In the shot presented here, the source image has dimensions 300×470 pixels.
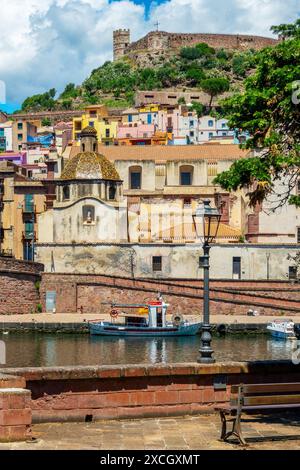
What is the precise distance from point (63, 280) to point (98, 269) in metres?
4.15

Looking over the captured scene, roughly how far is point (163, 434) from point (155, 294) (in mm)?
40860

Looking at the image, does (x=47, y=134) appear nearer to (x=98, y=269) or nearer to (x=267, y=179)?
(x=98, y=269)

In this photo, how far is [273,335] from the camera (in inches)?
1799

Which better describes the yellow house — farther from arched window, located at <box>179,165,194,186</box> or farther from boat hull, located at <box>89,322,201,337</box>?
boat hull, located at <box>89,322,201,337</box>

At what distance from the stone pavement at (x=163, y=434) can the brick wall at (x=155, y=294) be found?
3899 cm

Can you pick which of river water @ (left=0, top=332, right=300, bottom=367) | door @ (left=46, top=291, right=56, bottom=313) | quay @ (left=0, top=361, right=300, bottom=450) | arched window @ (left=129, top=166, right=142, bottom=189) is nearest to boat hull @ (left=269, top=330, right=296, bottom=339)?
river water @ (left=0, top=332, right=300, bottom=367)

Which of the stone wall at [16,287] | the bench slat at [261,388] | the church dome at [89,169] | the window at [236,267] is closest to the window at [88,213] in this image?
the church dome at [89,169]

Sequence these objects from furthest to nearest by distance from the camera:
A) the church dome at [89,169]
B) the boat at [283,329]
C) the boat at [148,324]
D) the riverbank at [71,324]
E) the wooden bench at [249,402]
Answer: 1. the church dome at [89,169]
2. the riverbank at [71,324]
3. the boat at [148,324]
4. the boat at [283,329]
5. the wooden bench at [249,402]

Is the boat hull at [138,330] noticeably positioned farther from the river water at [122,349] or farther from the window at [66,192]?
the window at [66,192]

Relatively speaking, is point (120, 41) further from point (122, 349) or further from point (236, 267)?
point (122, 349)

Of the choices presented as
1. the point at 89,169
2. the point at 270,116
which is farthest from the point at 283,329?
the point at 270,116

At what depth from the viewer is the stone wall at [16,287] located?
5319 centimetres

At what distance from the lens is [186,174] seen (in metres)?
66.8
